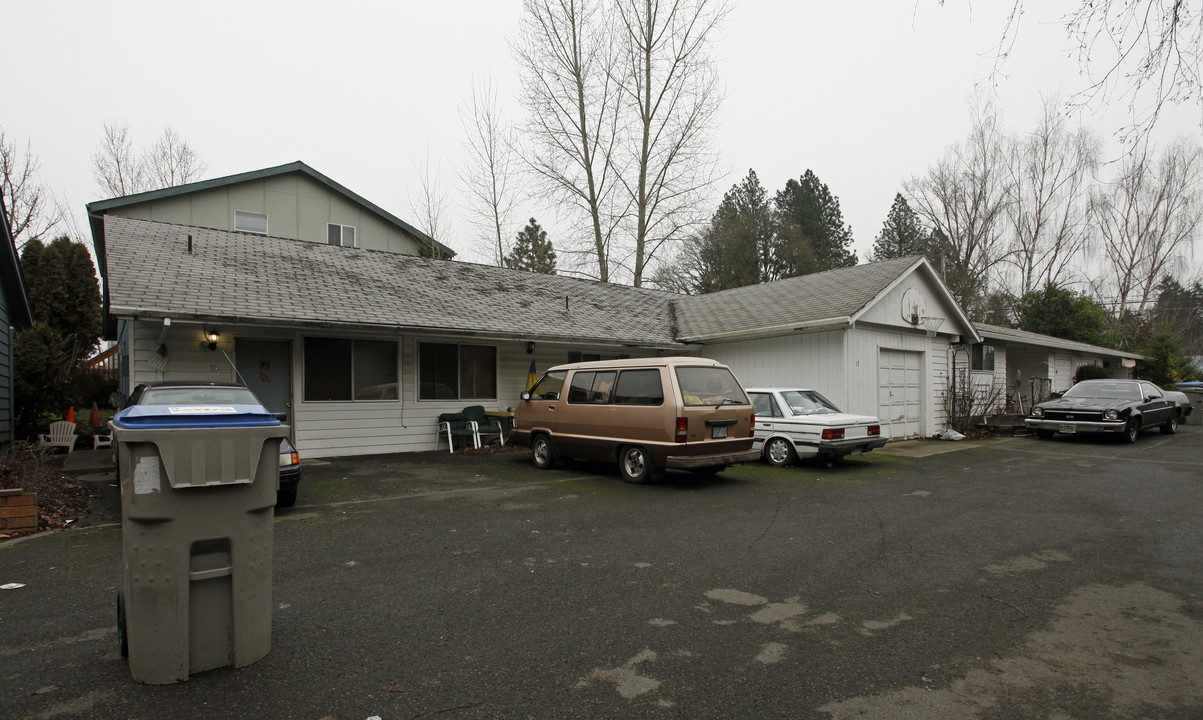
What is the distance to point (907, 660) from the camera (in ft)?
11.8

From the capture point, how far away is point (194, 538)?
128 inches

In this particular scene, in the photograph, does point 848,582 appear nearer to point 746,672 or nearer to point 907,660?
point 907,660

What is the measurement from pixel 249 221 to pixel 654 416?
16.7 m

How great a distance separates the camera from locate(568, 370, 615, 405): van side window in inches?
389

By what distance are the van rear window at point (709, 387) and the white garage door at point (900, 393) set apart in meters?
7.02

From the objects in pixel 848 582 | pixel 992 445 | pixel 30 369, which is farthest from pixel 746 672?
pixel 30 369

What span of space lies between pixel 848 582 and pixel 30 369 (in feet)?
64.4

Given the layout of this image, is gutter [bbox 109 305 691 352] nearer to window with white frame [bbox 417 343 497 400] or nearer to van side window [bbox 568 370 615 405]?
window with white frame [bbox 417 343 497 400]

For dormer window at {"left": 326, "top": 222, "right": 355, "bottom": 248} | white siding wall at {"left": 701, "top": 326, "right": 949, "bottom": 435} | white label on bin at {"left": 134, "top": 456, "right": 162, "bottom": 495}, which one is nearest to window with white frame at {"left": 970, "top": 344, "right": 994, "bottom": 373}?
white siding wall at {"left": 701, "top": 326, "right": 949, "bottom": 435}

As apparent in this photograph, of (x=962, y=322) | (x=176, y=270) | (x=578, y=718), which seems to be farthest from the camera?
(x=962, y=322)

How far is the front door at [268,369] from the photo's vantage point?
460 inches

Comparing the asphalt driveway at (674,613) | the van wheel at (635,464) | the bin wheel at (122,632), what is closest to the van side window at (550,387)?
the van wheel at (635,464)

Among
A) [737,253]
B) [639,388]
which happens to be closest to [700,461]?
[639,388]

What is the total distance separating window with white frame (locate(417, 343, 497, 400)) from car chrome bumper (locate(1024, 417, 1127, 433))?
542 inches
